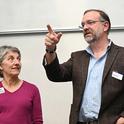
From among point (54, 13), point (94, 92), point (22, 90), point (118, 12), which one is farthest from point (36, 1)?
point (94, 92)

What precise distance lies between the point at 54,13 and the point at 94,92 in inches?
42.8

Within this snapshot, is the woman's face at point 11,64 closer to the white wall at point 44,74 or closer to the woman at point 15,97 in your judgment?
the woman at point 15,97

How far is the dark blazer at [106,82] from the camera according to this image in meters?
2.22

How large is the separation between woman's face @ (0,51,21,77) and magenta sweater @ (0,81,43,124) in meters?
0.11

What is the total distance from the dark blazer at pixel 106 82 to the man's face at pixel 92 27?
13 cm

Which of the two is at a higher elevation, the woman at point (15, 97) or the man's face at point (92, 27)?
the man's face at point (92, 27)

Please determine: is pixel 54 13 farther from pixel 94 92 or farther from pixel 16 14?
pixel 94 92

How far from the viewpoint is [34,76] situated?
10.3 ft

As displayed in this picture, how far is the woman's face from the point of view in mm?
2484

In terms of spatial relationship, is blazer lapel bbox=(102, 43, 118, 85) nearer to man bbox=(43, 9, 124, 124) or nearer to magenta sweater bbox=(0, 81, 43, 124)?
man bbox=(43, 9, 124, 124)

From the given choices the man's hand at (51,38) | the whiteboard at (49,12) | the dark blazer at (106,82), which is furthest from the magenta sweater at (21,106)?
the whiteboard at (49,12)

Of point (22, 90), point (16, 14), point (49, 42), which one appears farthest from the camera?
point (16, 14)

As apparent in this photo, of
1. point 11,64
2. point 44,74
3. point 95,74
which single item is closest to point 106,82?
point 95,74

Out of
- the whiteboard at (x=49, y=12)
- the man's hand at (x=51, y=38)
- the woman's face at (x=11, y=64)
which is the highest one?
the whiteboard at (x=49, y=12)
